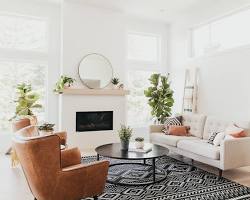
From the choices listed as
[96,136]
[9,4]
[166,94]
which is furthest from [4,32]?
[166,94]

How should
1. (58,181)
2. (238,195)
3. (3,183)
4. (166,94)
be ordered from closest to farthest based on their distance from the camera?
(58,181), (238,195), (3,183), (166,94)

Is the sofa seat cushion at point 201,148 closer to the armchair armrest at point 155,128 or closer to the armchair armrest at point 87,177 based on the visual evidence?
the armchair armrest at point 155,128

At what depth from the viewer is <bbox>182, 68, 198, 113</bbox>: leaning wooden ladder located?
6.23 metres

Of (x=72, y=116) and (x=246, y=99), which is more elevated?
(x=246, y=99)

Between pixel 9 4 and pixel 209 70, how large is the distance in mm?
4843

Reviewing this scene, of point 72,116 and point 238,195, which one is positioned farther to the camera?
point 72,116

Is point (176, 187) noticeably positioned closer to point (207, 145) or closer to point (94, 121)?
point (207, 145)

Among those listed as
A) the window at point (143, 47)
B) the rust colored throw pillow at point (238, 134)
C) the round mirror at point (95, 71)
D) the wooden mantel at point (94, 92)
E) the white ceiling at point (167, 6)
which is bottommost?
the rust colored throw pillow at point (238, 134)

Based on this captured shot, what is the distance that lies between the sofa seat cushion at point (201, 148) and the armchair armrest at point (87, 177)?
197 cm

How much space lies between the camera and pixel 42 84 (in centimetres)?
603

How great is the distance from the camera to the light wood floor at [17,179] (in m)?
3.11

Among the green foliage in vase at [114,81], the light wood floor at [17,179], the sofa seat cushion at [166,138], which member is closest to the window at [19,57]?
the light wood floor at [17,179]

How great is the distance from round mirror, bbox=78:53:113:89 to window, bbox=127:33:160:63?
3.33 feet

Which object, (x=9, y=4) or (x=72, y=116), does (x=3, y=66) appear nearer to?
(x=9, y=4)
